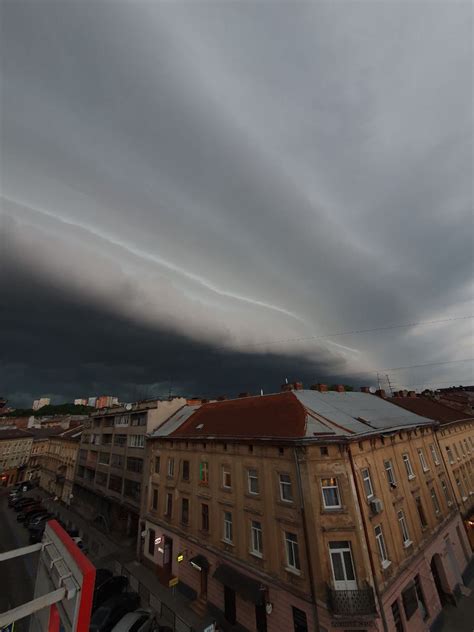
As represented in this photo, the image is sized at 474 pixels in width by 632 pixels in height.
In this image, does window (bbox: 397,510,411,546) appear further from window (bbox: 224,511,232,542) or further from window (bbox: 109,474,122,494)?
window (bbox: 109,474,122,494)

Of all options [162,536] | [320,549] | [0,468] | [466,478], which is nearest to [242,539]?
[320,549]

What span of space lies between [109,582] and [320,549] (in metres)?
19.5

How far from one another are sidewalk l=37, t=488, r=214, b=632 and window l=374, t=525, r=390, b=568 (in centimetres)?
1286

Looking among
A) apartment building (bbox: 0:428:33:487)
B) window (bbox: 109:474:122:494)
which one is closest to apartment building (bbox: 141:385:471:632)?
window (bbox: 109:474:122:494)

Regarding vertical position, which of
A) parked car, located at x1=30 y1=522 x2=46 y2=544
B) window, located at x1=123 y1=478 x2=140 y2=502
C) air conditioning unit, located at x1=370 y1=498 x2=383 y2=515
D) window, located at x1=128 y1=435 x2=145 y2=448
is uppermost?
window, located at x1=128 y1=435 x2=145 y2=448

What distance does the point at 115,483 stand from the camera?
36.9 meters

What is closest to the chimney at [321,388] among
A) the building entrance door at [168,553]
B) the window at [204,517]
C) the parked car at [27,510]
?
the window at [204,517]

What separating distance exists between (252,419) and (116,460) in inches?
971

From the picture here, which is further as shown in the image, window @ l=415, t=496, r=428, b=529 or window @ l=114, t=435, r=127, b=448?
window @ l=114, t=435, r=127, b=448

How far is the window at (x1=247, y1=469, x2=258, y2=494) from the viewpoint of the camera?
818 inches

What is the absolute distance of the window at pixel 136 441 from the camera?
111 feet

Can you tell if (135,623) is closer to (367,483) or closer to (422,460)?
(367,483)

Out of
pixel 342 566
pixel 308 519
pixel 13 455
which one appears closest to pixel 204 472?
pixel 308 519

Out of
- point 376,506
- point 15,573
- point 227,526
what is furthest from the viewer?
point 15,573
